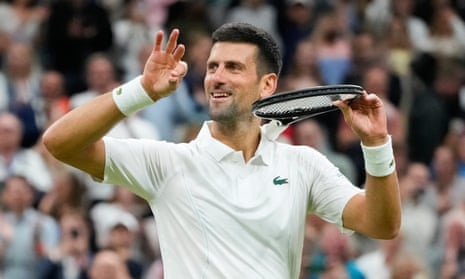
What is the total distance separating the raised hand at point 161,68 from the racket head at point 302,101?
425 millimetres

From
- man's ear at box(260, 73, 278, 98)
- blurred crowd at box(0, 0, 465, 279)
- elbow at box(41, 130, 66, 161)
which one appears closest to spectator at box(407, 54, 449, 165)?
blurred crowd at box(0, 0, 465, 279)

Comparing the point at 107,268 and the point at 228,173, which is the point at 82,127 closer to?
the point at 228,173

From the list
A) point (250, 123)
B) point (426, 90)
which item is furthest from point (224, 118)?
point (426, 90)

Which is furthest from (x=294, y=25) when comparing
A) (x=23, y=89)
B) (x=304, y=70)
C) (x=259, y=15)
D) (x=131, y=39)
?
(x=23, y=89)

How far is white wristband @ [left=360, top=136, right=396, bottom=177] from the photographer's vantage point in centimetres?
643

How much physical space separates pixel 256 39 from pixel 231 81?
1.00 feet

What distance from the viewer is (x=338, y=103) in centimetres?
642

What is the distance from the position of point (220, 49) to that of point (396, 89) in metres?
8.20

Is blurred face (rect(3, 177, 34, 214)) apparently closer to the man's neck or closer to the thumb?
the man's neck

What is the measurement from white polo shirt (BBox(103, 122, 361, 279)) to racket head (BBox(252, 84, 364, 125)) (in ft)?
0.96

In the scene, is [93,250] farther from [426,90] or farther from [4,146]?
[426,90]

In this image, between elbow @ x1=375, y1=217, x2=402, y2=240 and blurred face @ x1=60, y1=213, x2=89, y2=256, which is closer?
elbow @ x1=375, y1=217, x2=402, y2=240

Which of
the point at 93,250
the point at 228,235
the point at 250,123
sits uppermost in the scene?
the point at 250,123

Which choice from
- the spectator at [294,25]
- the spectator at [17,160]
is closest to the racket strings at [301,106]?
the spectator at [17,160]
